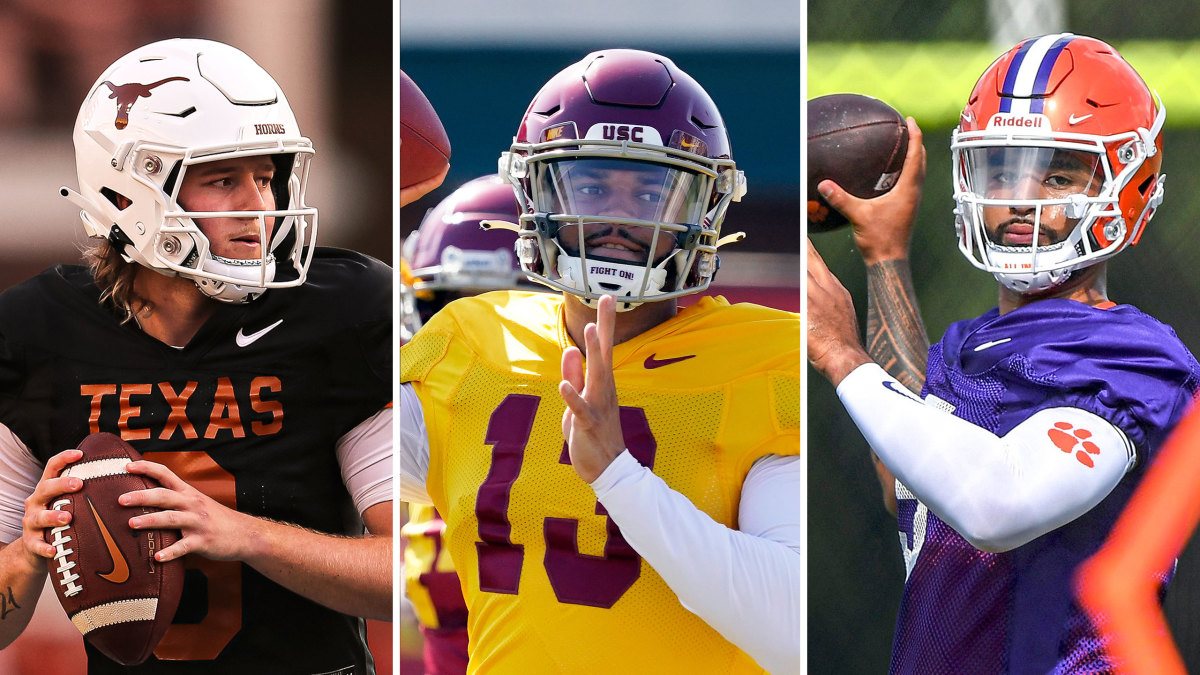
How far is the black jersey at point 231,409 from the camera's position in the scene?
2197 mm

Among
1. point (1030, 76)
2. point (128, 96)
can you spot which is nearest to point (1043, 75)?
point (1030, 76)

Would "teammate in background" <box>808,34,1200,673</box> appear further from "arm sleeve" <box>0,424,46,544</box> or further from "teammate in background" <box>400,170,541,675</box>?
"arm sleeve" <box>0,424,46,544</box>

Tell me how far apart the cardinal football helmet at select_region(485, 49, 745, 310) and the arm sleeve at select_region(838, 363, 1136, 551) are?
451 mm

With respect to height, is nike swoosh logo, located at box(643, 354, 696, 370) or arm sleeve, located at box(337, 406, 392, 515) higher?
nike swoosh logo, located at box(643, 354, 696, 370)

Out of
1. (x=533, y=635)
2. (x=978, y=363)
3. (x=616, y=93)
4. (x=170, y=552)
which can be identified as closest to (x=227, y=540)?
(x=170, y=552)

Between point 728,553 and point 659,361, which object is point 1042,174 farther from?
point 728,553

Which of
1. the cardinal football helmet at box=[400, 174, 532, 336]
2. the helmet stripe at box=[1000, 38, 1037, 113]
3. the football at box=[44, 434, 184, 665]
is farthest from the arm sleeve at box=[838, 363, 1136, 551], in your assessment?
the cardinal football helmet at box=[400, 174, 532, 336]

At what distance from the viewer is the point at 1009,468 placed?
6.16 ft

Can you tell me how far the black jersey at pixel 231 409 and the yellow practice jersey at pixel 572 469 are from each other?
0.21m

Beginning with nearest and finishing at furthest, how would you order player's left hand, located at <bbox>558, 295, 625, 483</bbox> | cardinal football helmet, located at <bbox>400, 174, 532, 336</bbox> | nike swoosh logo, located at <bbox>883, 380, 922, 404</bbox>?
1. player's left hand, located at <bbox>558, 295, 625, 483</bbox>
2. nike swoosh logo, located at <bbox>883, 380, 922, 404</bbox>
3. cardinal football helmet, located at <bbox>400, 174, 532, 336</bbox>

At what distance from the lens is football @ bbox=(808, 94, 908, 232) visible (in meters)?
2.22

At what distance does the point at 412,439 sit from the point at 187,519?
1.34ft

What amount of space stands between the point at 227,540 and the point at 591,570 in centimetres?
65

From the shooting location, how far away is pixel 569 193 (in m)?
2.08
